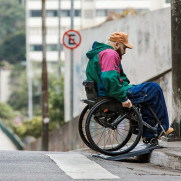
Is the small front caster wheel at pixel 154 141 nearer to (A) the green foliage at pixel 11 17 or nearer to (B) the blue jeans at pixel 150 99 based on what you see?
(B) the blue jeans at pixel 150 99

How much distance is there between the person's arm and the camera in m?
7.84

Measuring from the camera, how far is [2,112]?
3693 inches

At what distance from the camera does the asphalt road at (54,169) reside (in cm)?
659

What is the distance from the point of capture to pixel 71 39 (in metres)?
21.8

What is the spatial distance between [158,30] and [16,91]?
94690mm

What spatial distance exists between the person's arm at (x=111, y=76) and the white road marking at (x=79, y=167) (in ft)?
2.76

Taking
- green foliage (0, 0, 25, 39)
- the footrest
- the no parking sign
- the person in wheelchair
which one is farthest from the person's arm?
green foliage (0, 0, 25, 39)

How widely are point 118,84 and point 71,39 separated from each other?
46.0 ft

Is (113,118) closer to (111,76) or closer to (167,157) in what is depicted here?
(111,76)

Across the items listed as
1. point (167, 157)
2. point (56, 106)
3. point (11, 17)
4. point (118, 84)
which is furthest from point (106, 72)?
point (11, 17)

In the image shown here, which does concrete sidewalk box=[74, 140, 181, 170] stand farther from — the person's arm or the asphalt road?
the person's arm

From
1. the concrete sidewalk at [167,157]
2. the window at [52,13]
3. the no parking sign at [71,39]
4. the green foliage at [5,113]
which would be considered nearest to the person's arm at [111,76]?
the concrete sidewalk at [167,157]

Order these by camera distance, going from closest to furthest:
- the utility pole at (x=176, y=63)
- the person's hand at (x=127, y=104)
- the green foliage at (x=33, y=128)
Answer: the person's hand at (x=127, y=104) → the utility pole at (x=176, y=63) → the green foliage at (x=33, y=128)

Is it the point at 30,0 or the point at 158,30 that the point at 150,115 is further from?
the point at 30,0
